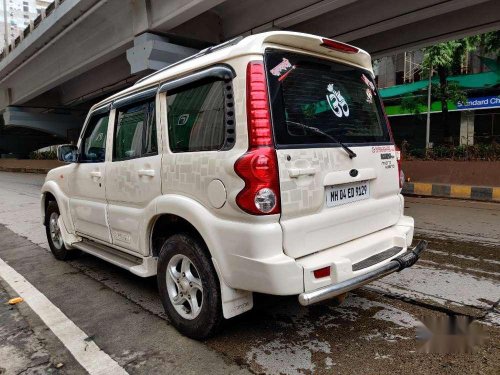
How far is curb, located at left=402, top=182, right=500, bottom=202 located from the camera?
9.31 metres

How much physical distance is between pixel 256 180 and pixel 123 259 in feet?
6.14

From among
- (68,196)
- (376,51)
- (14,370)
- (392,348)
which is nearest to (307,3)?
(376,51)

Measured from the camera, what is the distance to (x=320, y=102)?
2.90m

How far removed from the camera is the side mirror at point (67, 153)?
4.52 m

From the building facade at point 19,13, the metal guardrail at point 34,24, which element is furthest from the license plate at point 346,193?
the building facade at point 19,13

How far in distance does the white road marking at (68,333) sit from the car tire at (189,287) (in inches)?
21.4

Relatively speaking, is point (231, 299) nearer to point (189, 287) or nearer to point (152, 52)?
point (189, 287)

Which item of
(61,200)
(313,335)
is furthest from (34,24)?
(313,335)

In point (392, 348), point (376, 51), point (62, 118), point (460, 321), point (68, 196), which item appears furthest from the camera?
point (62, 118)

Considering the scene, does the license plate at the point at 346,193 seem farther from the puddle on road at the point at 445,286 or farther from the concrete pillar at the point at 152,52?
the concrete pillar at the point at 152,52

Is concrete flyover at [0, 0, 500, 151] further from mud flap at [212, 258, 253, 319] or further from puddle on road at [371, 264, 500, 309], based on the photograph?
mud flap at [212, 258, 253, 319]

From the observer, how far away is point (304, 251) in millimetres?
2570

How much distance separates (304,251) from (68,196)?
323 cm

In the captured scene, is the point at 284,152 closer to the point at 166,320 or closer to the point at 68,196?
the point at 166,320
